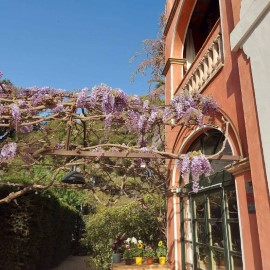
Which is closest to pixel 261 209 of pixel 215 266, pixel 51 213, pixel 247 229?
pixel 247 229

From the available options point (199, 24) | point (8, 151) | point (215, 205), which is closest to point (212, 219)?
point (215, 205)

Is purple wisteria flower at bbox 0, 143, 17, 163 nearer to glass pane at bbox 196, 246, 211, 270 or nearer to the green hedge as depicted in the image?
the green hedge

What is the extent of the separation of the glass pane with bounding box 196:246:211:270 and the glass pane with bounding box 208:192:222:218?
2.10 feet

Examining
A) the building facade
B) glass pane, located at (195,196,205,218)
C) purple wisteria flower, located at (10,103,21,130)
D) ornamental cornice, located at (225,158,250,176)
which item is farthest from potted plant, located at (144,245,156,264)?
purple wisteria flower, located at (10,103,21,130)

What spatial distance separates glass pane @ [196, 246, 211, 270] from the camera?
508 centimetres

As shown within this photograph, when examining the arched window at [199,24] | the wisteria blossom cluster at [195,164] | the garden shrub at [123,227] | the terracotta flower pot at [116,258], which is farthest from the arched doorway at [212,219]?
the garden shrub at [123,227]

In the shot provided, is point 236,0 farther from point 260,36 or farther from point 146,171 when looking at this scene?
point 146,171

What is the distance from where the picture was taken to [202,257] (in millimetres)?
5316

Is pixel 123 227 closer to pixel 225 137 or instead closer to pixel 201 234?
pixel 201 234

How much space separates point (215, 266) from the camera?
4.75m

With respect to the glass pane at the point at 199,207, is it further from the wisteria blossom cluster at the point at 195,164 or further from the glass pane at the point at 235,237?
the wisteria blossom cluster at the point at 195,164

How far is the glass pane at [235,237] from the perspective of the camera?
4031 mm

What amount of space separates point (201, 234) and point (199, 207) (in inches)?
18.1

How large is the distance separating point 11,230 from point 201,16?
6505 mm
